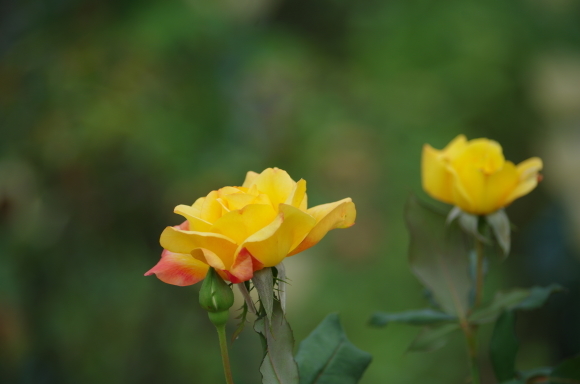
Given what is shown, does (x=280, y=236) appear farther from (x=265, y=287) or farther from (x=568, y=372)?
(x=568, y=372)

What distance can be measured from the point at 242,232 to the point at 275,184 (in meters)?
0.04

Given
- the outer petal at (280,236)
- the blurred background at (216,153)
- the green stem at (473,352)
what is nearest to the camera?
the outer petal at (280,236)

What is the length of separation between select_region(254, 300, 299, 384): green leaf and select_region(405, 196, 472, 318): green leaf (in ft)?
0.48

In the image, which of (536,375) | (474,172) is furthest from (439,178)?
(536,375)

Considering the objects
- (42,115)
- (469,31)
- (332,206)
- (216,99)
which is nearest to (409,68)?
(469,31)

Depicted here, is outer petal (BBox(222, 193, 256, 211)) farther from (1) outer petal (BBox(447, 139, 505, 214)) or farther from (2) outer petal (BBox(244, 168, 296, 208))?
(1) outer petal (BBox(447, 139, 505, 214))

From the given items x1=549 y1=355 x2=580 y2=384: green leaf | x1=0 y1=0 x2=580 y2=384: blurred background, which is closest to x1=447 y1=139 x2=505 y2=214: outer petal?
x1=549 y1=355 x2=580 y2=384: green leaf

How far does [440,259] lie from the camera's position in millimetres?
417

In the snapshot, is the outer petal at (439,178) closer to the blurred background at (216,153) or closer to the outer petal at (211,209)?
the outer petal at (211,209)

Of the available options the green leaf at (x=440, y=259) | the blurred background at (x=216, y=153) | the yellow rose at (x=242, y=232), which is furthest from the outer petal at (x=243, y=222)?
the blurred background at (x=216, y=153)

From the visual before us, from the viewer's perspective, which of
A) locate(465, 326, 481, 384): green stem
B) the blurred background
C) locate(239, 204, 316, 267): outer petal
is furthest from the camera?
the blurred background

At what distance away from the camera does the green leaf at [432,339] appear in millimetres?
421

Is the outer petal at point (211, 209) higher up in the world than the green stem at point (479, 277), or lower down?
higher up

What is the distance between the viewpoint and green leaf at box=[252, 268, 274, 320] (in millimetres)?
290
